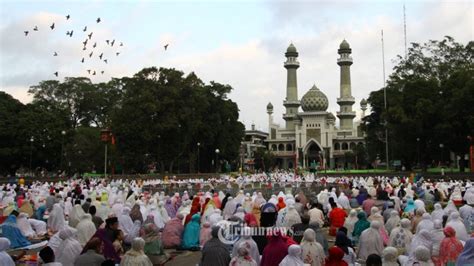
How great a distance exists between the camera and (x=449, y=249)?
276 inches

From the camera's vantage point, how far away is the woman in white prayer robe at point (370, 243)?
26.3 ft

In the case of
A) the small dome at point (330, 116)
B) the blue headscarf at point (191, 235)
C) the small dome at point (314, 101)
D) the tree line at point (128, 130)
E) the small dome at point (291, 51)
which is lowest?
the blue headscarf at point (191, 235)

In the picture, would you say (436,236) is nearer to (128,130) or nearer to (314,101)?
(128,130)

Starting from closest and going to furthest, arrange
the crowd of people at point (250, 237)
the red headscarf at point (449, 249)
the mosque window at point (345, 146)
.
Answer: the crowd of people at point (250, 237), the red headscarf at point (449, 249), the mosque window at point (345, 146)

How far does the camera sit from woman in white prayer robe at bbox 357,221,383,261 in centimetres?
802

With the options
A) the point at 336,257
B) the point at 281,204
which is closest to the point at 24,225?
the point at 281,204

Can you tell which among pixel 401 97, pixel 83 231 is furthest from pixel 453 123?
pixel 83 231

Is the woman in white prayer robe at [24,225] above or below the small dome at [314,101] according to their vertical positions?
below

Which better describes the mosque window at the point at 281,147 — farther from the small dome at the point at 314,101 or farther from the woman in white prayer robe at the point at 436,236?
the woman in white prayer robe at the point at 436,236

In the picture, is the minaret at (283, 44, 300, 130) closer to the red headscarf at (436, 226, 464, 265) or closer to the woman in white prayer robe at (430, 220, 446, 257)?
the woman in white prayer robe at (430, 220, 446, 257)

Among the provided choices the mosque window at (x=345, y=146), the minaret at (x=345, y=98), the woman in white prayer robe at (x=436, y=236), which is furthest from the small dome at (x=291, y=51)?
the woman in white prayer robe at (x=436, y=236)

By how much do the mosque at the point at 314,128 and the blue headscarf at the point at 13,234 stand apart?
67.5 m

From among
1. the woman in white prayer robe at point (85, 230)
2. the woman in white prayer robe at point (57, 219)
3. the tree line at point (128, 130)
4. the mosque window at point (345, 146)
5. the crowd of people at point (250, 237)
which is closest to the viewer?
the crowd of people at point (250, 237)

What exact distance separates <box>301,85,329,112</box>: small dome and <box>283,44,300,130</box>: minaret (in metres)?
5.59
